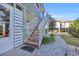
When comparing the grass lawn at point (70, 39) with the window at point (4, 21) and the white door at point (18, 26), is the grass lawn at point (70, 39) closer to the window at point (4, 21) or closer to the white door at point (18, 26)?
the white door at point (18, 26)

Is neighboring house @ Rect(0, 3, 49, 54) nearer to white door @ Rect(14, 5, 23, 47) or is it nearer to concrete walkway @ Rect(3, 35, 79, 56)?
white door @ Rect(14, 5, 23, 47)

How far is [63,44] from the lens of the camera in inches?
176

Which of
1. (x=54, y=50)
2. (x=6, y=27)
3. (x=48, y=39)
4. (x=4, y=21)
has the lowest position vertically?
(x=54, y=50)

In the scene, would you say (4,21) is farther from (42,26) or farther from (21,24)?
(42,26)

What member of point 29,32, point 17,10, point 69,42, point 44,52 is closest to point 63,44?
point 69,42

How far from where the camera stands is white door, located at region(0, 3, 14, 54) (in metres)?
4.34

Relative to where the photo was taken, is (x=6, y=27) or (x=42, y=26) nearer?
(x=6, y=27)

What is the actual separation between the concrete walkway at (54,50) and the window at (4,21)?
366 millimetres

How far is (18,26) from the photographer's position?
14.6ft

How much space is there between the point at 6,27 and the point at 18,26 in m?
0.23

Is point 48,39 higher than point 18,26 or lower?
lower

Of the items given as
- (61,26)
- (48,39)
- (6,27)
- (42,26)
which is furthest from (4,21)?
(61,26)

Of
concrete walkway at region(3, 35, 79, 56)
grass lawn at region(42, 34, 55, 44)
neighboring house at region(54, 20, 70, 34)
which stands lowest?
concrete walkway at region(3, 35, 79, 56)

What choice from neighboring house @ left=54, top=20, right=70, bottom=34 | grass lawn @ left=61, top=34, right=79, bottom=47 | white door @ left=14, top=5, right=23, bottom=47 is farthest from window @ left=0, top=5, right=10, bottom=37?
grass lawn @ left=61, top=34, right=79, bottom=47
